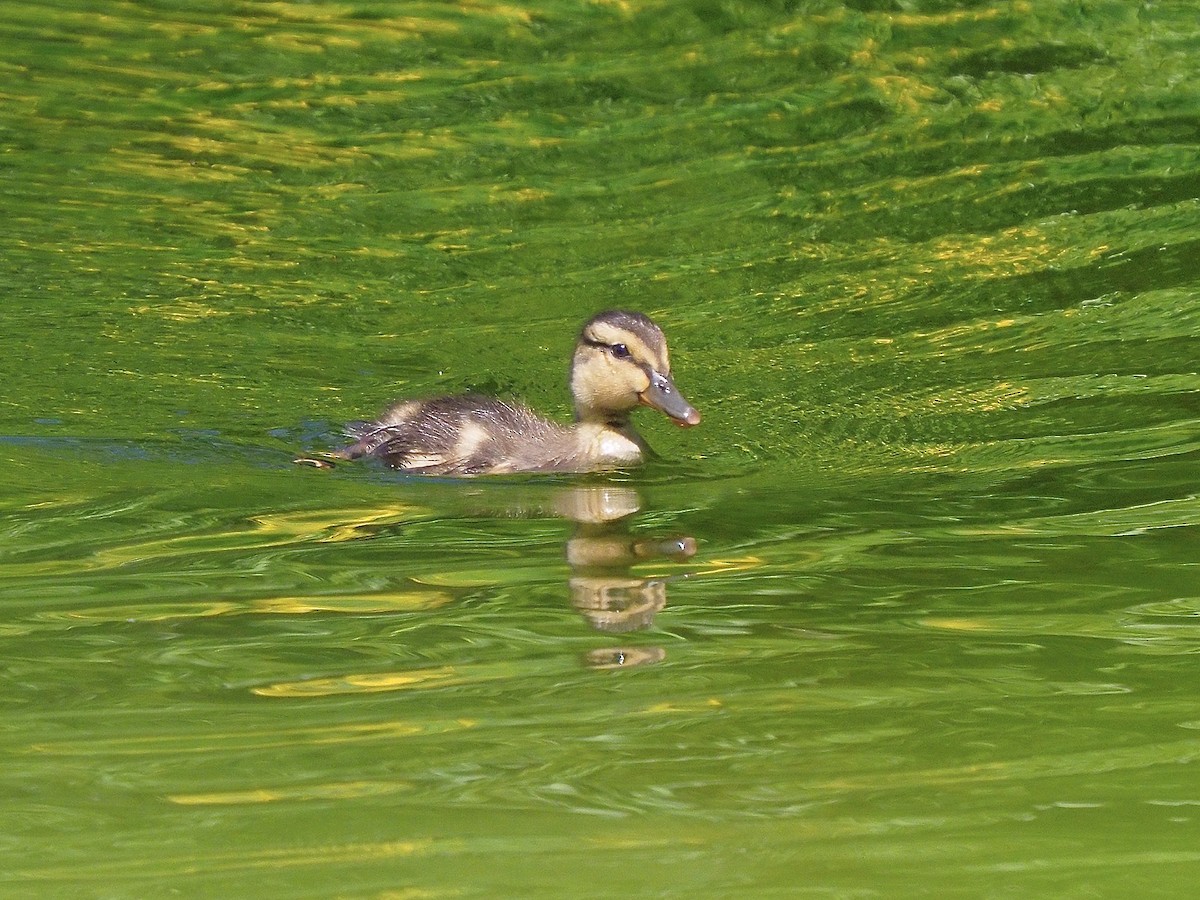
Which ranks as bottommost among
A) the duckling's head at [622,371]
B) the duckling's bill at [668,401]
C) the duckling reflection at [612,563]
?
the duckling reflection at [612,563]

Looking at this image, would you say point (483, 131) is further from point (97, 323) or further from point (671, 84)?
point (97, 323)

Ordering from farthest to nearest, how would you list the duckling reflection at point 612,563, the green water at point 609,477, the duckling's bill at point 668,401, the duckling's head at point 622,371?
the duckling's head at point 622,371 < the duckling's bill at point 668,401 < the duckling reflection at point 612,563 < the green water at point 609,477

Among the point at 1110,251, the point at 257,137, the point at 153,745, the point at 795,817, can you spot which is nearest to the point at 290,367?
the point at 257,137

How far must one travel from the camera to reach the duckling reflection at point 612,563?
3768 mm

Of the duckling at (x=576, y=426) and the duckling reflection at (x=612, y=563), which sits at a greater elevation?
the duckling at (x=576, y=426)

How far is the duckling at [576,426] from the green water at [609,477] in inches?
7.5

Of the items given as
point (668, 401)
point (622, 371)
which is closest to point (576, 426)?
point (622, 371)

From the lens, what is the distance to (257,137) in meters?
8.78

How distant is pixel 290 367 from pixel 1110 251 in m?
3.07

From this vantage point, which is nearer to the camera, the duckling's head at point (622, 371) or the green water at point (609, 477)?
the green water at point (609, 477)

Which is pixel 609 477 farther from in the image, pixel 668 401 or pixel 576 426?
pixel 576 426

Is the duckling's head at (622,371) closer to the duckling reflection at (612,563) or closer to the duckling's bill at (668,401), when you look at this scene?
the duckling's bill at (668,401)

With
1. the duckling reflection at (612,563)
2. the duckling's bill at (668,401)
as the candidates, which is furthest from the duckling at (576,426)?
the duckling reflection at (612,563)

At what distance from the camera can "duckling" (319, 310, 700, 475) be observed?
5656mm
